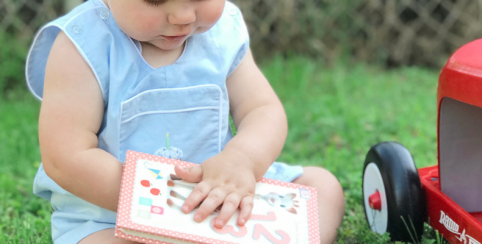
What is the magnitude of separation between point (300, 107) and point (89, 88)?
1692 millimetres

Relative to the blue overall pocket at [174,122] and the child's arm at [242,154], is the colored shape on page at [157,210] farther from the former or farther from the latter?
the blue overall pocket at [174,122]

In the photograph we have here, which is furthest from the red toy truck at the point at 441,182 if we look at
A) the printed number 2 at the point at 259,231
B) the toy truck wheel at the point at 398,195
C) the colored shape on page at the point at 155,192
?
the colored shape on page at the point at 155,192

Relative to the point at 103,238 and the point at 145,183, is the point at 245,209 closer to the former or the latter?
the point at 145,183

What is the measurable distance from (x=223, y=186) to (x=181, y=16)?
342mm

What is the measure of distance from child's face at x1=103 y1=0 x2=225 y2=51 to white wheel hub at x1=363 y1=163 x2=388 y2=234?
0.63 metres

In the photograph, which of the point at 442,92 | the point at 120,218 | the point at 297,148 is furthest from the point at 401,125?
the point at 120,218

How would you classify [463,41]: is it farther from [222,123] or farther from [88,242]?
[88,242]

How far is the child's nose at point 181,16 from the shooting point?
102 centimetres

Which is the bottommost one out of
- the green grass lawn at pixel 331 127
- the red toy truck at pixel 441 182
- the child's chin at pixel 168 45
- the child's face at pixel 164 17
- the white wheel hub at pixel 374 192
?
the green grass lawn at pixel 331 127

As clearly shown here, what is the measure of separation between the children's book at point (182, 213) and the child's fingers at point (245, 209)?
0.5 inches

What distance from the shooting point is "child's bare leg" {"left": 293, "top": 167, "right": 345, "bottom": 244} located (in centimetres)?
131

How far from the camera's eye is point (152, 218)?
0.96 metres

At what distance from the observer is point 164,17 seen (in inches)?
40.4

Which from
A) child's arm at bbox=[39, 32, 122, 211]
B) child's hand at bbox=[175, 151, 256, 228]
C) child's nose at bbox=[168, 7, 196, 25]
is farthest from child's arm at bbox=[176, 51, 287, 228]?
child's nose at bbox=[168, 7, 196, 25]
